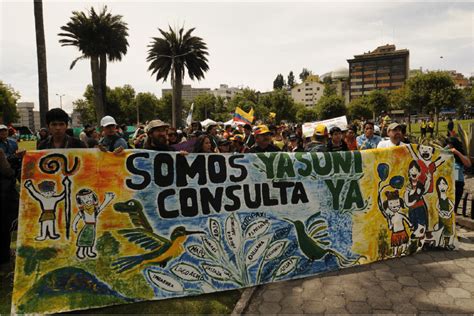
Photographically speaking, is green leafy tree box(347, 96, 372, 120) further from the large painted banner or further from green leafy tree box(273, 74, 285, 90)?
green leafy tree box(273, 74, 285, 90)

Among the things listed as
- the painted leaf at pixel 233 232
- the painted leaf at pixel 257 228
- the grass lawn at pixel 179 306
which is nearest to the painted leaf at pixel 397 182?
the painted leaf at pixel 257 228

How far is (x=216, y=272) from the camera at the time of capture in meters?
3.55

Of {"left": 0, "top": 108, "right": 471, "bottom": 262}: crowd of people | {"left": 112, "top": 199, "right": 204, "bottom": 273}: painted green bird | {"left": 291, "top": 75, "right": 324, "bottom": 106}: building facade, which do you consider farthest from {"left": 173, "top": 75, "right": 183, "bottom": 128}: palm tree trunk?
{"left": 291, "top": 75, "right": 324, "bottom": 106}: building facade

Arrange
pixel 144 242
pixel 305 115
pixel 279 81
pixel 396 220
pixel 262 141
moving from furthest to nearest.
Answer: pixel 279 81, pixel 305 115, pixel 262 141, pixel 396 220, pixel 144 242

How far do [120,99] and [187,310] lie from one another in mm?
70603

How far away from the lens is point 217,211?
363 cm

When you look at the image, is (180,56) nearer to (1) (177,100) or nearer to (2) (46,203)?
(1) (177,100)

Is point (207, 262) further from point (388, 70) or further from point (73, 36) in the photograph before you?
point (388, 70)

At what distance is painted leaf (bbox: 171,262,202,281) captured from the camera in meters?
3.43

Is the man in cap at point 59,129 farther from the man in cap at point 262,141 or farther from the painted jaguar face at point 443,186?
the painted jaguar face at point 443,186

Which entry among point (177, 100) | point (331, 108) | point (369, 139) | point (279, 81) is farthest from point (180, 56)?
point (279, 81)

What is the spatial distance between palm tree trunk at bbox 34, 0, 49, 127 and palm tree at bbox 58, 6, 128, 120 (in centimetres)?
1452

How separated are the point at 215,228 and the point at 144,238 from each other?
0.74 m

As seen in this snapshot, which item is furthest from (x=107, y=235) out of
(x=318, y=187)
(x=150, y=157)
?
(x=318, y=187)
